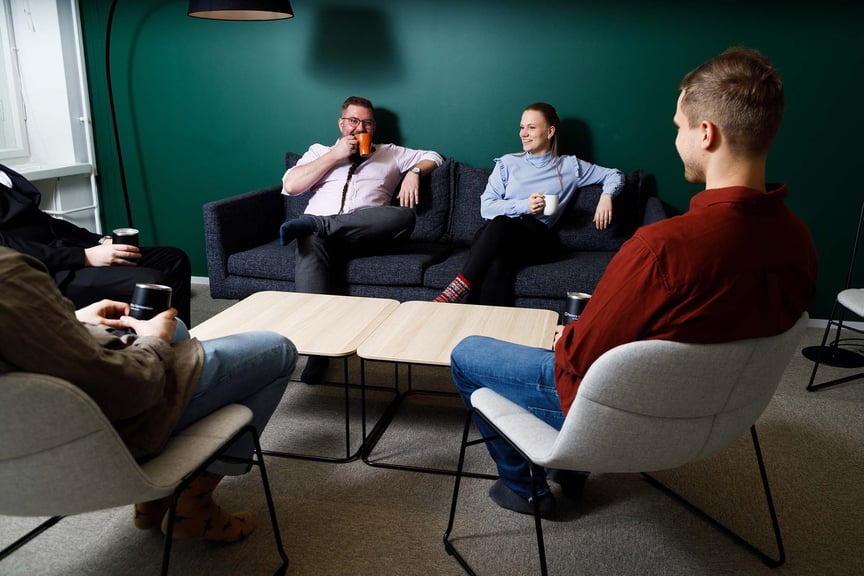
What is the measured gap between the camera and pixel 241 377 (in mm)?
1636

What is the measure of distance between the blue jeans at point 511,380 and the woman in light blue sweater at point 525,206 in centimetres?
124

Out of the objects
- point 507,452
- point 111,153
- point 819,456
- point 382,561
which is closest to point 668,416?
point 507,452

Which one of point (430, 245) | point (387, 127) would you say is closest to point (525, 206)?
point (430, 245)

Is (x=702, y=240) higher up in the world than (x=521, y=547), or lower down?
higher up

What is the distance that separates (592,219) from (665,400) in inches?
92.8

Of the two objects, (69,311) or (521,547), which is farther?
(521,547)

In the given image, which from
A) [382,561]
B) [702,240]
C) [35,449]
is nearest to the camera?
[35,449]

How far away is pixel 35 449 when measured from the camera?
1.13 m

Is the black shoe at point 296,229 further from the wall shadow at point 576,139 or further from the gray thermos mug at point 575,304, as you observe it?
the gray thermos mug at point 575,304

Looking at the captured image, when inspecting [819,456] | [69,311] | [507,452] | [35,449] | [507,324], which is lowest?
[819,456]

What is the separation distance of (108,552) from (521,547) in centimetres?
106

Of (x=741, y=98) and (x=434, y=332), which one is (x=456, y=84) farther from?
(x=741, y=98)

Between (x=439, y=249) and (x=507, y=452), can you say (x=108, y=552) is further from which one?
(x=439, y=249)

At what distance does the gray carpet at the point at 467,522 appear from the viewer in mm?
1762
